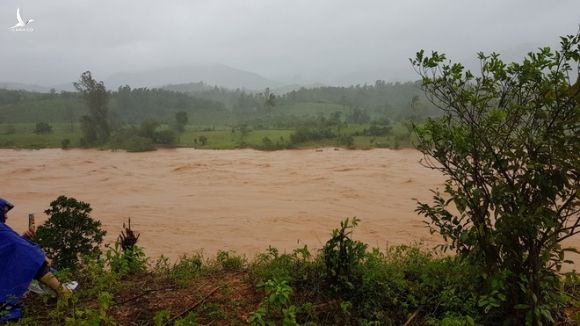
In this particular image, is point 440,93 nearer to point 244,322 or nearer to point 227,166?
point 244,322

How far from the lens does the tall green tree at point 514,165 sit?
2373 mm

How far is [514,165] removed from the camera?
250 centimetres

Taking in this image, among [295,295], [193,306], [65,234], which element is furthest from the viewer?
[65,234]

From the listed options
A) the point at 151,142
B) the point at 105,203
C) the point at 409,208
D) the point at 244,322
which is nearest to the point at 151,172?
the point at 105,203

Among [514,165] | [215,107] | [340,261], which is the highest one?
[215,107]

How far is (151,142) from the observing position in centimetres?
2867

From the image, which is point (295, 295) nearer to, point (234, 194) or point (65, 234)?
point (65, 234)

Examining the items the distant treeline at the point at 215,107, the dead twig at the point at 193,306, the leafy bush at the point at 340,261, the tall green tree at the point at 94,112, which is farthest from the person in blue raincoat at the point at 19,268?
the distant treeline at the point at 215,107

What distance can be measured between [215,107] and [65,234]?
190ft

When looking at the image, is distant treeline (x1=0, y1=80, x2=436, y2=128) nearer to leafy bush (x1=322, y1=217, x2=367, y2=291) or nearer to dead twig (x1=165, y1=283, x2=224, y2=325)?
dead twig (x1=165, y1=283, x2=224, y2=325)

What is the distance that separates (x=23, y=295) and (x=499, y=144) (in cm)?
372

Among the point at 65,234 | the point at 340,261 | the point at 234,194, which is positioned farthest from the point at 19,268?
the point at 234,194

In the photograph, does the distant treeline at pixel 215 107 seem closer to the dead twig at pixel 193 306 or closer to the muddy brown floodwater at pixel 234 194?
the muddy brown floodwater at pixel 234 194

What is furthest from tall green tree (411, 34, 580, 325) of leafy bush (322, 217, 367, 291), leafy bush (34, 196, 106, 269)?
leafy bush (34, 196, 106, 269)
